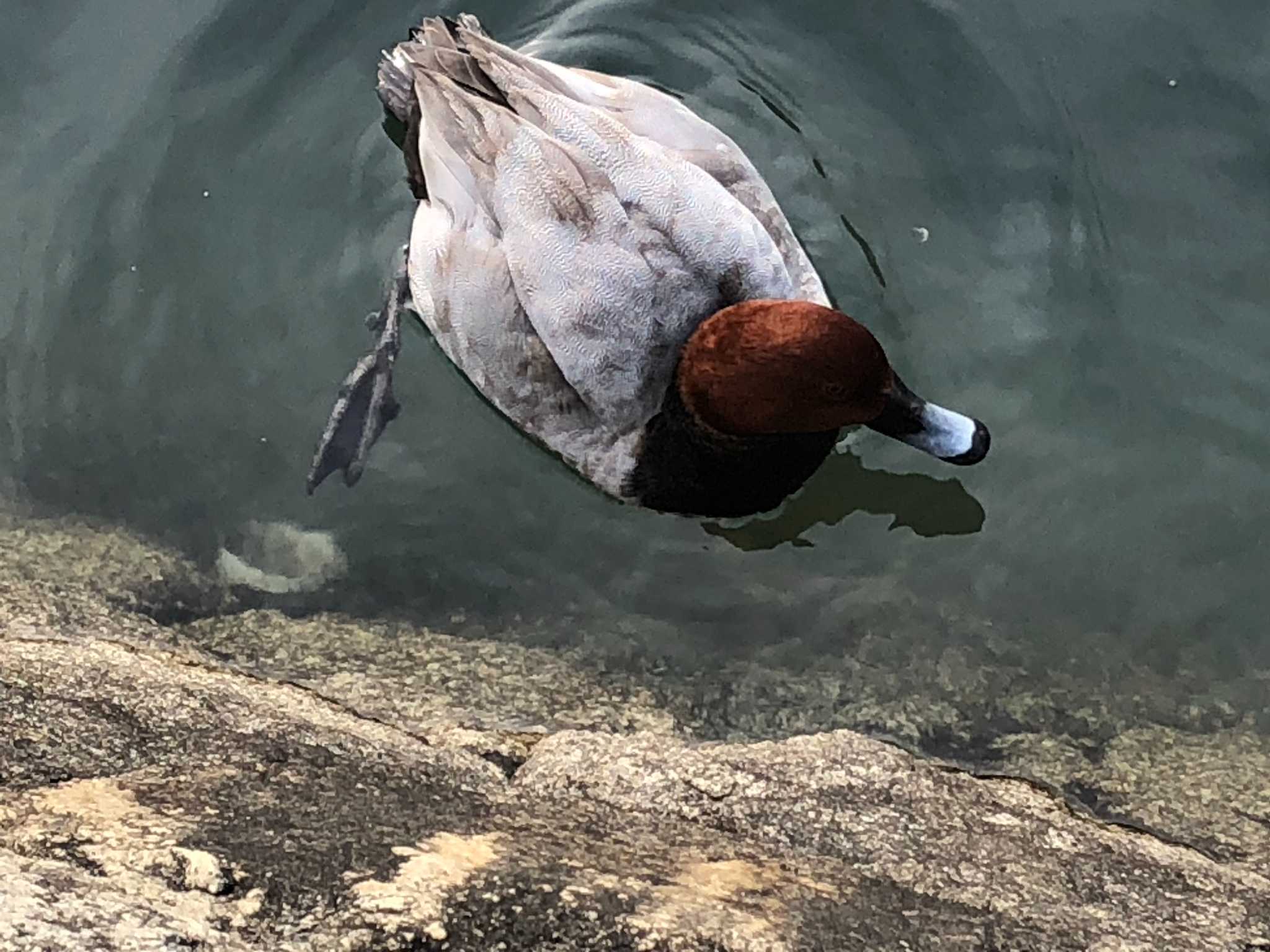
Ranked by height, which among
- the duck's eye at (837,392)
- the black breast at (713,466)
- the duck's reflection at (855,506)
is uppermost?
the duck's eye at (837,392)

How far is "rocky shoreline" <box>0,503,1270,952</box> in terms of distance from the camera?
1.92 metres

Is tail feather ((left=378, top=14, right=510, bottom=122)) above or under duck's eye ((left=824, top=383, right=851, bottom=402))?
above

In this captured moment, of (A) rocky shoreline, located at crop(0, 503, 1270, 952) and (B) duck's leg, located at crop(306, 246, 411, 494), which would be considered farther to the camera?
(B) duck's leg, located at crop(306, 246, 411, 494)

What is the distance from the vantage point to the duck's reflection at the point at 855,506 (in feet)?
12.5

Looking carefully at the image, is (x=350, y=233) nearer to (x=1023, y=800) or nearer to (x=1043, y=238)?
(x=1043, y=238)

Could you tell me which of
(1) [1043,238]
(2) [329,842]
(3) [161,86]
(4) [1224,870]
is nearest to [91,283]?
(3) [161,86]

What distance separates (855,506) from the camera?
151 inches

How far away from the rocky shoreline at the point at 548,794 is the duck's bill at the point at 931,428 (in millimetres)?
604

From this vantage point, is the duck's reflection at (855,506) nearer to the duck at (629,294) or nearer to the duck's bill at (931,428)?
the duck at (629,294)

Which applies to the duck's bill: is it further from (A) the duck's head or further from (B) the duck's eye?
(B) the duck's eye

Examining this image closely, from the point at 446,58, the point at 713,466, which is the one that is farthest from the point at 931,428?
the point at 446,58

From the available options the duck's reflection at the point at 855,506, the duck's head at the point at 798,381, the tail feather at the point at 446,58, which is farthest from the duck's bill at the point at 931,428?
the tail feather at the point at 446,58

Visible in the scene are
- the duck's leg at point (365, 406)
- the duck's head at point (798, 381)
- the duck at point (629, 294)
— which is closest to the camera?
the duck's head at point (798, 381)

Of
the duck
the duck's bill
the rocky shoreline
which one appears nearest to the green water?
the rocky shoreline
